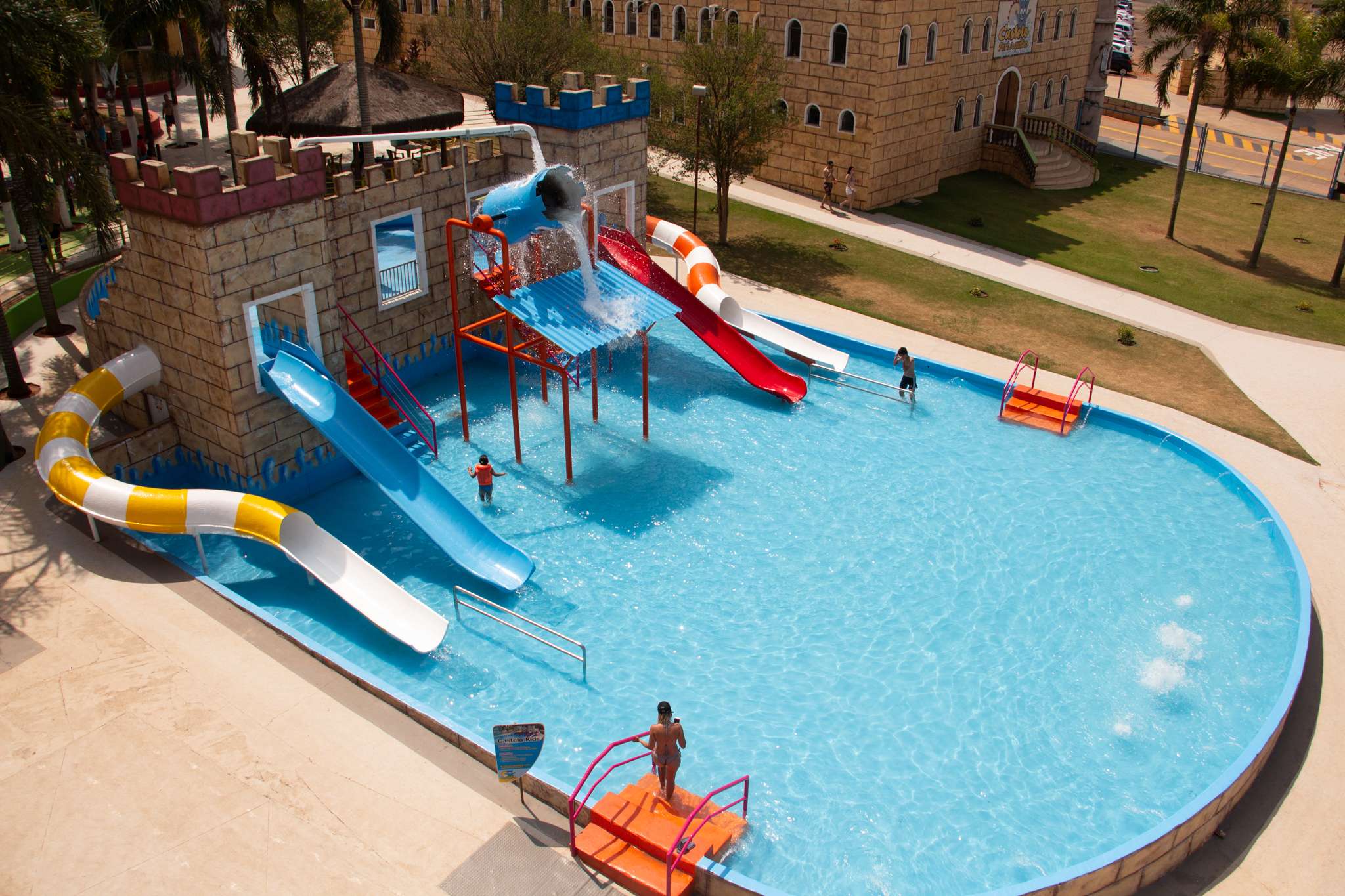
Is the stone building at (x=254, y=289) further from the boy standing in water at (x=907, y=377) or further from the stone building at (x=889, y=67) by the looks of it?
the stone building at (x=889, y=67)

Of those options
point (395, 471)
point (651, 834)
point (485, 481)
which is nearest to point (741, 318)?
point (485, 481)

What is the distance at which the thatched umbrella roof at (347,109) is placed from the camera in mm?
30812

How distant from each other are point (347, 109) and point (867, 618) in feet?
72.7

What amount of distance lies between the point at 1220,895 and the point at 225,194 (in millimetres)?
17785

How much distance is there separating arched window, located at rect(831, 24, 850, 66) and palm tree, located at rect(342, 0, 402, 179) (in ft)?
47.1

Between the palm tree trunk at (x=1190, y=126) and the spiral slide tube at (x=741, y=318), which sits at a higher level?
the palm tree trunk at (x=1190, y=126)

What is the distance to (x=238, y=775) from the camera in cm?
1350

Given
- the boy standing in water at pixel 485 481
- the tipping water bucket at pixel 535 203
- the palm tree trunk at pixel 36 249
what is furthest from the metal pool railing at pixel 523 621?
the palm tree trunk at pixel 36 249

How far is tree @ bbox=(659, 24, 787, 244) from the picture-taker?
1264 inches

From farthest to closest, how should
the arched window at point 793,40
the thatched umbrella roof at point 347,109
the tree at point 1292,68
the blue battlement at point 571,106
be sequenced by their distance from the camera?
the arched window at point 793,40 → the tree at point 1292,68 → the thatched umbrella roof at point 347,109 → the blue battlement at point 571,106

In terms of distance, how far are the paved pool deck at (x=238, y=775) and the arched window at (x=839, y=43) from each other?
2557 cm

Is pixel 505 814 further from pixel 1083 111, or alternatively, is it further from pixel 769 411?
pixel 1083 111

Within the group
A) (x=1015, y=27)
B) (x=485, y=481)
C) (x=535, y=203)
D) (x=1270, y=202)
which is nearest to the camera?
(x=485, y=481)

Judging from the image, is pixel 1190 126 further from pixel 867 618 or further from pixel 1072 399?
pixel 867 618
